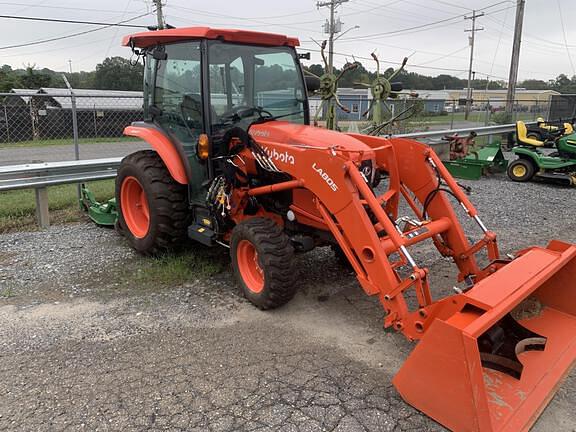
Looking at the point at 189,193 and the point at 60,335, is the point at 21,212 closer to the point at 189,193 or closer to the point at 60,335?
the point at 189,193

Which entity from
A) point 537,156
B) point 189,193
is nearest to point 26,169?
point 189,193

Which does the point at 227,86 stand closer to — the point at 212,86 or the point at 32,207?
the point at 212,86

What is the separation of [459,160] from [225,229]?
7306mm

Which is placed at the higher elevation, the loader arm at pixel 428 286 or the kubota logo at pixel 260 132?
the kubota logo at pixel 260 132

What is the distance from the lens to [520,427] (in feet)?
8.65

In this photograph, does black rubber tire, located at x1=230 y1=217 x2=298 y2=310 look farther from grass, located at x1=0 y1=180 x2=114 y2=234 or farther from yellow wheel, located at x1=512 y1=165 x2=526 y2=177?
yellow wheel, located at x1=512 y1=165 x2=526 y2=177

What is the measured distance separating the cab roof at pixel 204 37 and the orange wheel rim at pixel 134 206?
149 centimetres

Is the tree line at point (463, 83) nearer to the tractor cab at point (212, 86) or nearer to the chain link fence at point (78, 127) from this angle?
the chain link fence at point (78, 127)

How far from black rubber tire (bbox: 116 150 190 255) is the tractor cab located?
7.4 inches

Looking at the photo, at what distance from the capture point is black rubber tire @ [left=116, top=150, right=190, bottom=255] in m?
4.81

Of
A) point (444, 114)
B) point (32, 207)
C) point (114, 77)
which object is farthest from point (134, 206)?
point (114, 77)

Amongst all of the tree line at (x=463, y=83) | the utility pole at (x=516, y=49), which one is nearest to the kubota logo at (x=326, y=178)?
the utility pole at (x=516, y=49)

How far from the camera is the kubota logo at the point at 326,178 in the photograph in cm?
360

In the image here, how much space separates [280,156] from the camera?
4.06 meters
